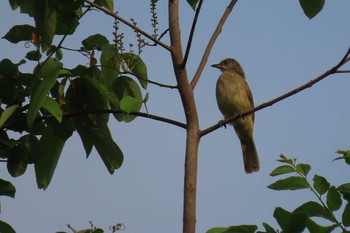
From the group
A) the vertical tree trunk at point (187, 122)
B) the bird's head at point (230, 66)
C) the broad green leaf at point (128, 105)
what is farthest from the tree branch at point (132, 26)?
the bird's head at point (230, 66)

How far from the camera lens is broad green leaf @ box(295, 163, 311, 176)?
7.16ft

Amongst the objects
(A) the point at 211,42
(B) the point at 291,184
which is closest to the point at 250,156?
(A) the point at 211,42

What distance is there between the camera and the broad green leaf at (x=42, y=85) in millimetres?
1981

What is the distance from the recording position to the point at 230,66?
8625mm

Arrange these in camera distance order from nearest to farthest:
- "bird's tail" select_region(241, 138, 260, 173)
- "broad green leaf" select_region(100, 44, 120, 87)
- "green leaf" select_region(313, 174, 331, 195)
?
1. "green leaf" select_region(313, 174, 331, 195)
2. "broad green leaf" select_region(100, 44, 120, 87)
3. "bird's tail" select_region(241, 138, 260, 173)

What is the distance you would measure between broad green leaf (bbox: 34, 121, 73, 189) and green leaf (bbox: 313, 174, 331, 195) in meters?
0.99

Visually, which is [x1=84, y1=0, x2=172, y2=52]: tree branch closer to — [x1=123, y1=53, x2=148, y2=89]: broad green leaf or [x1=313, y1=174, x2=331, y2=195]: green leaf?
[x1=123, y1=53, x2=148, y2=89]: broad green leaf

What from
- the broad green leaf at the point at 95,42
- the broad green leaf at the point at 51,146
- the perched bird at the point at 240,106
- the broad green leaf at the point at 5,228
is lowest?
the broad green leaf at the point at 5,228

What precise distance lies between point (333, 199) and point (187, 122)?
0.62 meters

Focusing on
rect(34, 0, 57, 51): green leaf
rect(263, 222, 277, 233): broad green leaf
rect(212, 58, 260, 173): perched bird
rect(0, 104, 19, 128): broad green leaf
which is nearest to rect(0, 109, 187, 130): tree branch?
rect(0, 104, 19, 128): broad green leaf

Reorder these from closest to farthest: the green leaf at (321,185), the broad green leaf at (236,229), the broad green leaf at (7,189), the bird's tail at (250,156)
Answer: the broad green leaf at (236,229), the green leaf at (321,185), the broad green leaf at (7,189), the bird's tail at (250,156)

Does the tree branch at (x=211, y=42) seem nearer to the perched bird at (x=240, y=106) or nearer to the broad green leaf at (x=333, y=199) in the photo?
the broad green leaf at (x=333, y=199)

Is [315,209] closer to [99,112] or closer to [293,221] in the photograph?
[293,221]

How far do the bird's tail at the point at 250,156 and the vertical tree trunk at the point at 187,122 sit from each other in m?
4.86
